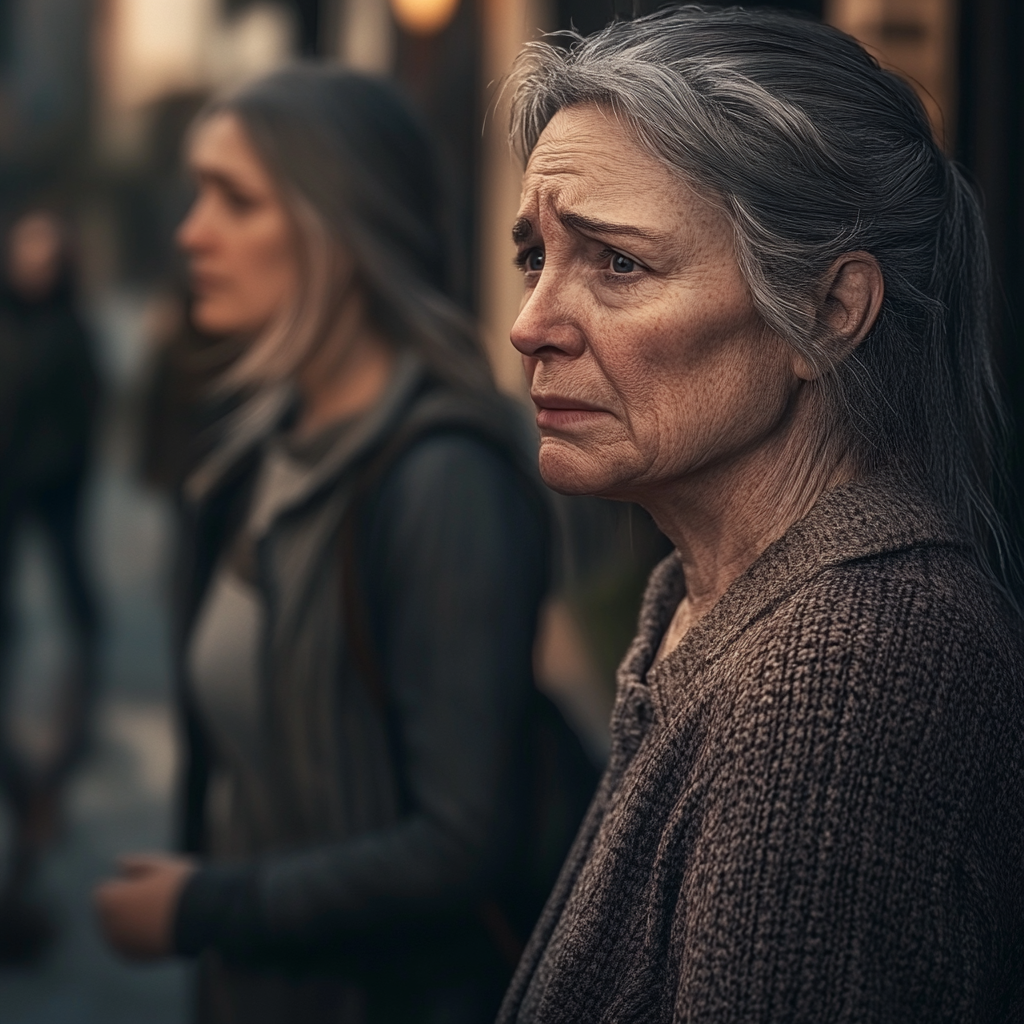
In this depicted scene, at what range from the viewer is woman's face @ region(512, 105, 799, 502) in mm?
1397

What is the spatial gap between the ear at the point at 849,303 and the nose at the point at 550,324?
0.22 m

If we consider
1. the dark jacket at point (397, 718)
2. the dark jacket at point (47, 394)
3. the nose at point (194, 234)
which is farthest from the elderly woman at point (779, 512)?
the dark jacket at point (47, 394)

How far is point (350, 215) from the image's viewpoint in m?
2.56

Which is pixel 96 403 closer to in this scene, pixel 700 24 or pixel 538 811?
pixel 538 811

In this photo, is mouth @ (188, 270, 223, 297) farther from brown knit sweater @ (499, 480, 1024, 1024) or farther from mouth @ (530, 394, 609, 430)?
brown knit sweater @ (499, 480, 1024, 1024)

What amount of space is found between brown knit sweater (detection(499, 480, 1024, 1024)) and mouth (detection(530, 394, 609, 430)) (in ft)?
0.76

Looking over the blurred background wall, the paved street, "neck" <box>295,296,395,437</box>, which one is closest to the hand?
"neck" <box>295,296,395,437</box>

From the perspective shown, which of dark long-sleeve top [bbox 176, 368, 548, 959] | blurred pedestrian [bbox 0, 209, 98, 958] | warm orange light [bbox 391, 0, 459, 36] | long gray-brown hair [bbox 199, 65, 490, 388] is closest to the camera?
dark long-sleeve top [bbox 176, 368, 548, 959]

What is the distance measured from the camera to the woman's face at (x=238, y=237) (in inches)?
103

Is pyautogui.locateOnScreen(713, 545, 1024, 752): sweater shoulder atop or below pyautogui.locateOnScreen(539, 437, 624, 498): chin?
below

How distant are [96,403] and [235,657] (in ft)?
18.0

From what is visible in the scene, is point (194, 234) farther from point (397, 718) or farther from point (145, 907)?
point (145, 907)

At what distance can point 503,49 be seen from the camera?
28.0 ft

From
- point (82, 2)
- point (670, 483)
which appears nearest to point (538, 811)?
point (670, 483)
